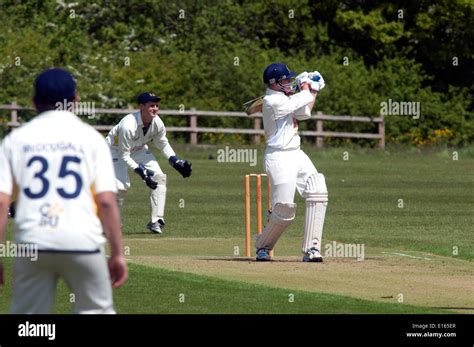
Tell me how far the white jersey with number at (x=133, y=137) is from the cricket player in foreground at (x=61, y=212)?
10.6 metres

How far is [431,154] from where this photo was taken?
40844 mm

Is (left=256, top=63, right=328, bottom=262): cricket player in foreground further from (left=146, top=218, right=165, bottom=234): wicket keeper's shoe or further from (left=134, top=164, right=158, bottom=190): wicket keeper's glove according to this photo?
(left=146, top=218, right=165, bottom=234): wicket keeper's shoe

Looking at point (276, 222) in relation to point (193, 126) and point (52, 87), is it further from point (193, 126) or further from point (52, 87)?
point (193, 126)

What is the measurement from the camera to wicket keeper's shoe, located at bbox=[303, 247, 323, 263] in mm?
15445

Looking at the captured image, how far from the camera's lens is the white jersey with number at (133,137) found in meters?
18.6

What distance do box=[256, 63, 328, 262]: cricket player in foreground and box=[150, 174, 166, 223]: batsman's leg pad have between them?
4.33 metres

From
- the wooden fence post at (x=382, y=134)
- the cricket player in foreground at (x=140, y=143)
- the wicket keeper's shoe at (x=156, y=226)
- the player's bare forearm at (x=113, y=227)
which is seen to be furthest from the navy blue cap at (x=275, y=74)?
the wooden fence post at (x=382, y=134)

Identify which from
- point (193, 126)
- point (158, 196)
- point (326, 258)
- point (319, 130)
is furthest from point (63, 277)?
point (319, 130)

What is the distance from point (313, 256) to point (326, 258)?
677mm

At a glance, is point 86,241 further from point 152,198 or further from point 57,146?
point 152,198

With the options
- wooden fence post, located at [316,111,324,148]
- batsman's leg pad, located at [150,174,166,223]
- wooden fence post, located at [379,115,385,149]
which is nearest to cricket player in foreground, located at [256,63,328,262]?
batsman's leg pad, located at [150,174,166,223]

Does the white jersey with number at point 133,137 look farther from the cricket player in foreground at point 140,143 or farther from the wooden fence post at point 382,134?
the wooden fence post at point 382,134
